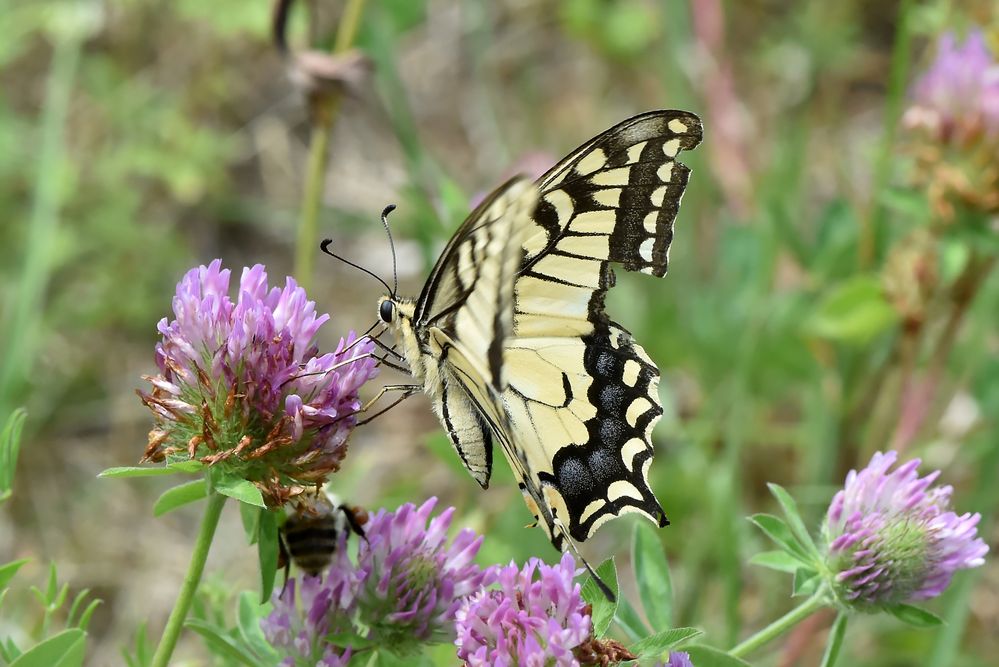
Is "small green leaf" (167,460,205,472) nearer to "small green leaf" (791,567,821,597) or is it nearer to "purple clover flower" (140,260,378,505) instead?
"purple clover flower" (140,260,378,505)

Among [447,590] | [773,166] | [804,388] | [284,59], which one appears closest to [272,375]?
[447,590]

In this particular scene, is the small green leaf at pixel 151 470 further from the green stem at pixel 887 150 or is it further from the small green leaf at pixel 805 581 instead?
the green stem at pixel 887 150

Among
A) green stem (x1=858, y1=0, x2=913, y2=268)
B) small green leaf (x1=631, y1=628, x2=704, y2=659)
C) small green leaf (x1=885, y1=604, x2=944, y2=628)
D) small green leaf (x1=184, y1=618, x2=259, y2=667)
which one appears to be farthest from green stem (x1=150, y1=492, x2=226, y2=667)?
green stem (x1=858, y1=0, x2=913, y2=268)

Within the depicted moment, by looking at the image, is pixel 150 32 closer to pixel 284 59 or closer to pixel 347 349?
pixel 284 59

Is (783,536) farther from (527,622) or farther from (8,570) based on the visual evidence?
(8,570)

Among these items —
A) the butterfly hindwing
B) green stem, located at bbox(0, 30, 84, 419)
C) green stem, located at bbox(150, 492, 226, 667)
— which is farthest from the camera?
green stem, located at bbox(0, 30, 84, 419)

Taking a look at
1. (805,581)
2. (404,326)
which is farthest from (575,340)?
(805,581)
